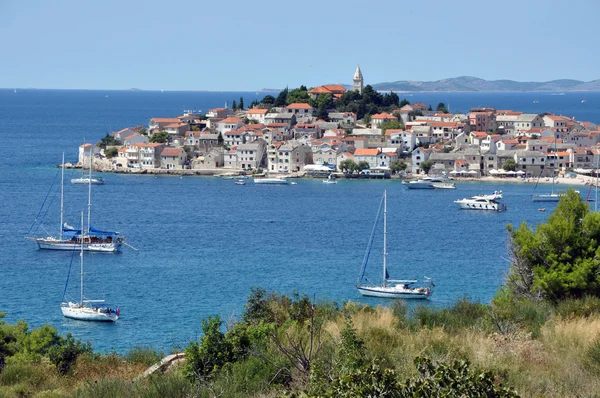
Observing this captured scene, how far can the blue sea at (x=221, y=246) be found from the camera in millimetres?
18359

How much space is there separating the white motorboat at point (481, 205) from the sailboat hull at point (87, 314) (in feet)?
63.1

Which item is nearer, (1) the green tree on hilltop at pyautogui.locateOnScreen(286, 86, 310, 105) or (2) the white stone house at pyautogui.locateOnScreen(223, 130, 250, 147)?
(2) the white stone house at pyautogui.locateOnScreen(223, 130, 250, 147)

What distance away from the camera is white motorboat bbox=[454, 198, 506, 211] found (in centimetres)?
3362

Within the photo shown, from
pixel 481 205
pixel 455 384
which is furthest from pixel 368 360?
pixel 481 205

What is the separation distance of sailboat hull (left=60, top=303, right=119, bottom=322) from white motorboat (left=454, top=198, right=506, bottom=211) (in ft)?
63.1

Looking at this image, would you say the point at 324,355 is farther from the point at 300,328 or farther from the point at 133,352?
the point at 133,352

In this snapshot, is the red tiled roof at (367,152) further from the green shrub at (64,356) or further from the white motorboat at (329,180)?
the green shrub at (64,356)

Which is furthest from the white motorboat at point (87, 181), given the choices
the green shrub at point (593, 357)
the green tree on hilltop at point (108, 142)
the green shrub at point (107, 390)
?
the green shrub at point (593, 357)

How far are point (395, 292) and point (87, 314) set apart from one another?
6.14m

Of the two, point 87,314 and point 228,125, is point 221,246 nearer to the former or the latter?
point 87,314

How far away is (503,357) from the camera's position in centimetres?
725

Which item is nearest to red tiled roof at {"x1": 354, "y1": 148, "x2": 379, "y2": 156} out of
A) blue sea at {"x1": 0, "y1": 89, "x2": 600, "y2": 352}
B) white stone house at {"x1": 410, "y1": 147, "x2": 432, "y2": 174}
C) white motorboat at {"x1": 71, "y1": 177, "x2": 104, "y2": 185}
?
white stone house at {"x1": 410, "y1": 147, "x2": 432, "y2": 174}

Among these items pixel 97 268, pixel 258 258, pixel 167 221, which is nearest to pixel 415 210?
pixel 167 221

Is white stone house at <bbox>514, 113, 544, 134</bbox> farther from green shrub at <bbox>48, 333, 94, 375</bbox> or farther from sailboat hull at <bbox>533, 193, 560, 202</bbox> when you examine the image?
green shrub at <bbox>48, 333, 94, 375</bbox>
